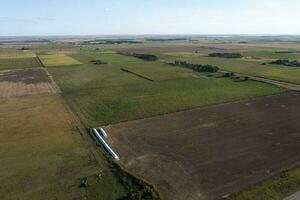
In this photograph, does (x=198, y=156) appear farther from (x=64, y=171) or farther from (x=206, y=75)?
(x=206, y=75)

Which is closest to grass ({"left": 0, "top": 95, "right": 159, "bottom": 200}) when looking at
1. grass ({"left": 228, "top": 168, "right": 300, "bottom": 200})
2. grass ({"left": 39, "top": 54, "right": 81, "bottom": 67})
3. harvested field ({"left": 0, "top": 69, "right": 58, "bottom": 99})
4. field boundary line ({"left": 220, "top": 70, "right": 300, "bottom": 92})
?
grass ({"left": 228, "top": 168, "right": 300, "bottom": 200})

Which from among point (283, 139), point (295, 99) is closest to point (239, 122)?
point (283, 139)

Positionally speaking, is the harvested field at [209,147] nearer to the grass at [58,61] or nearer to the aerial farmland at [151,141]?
the aerial farmland at [151,141]

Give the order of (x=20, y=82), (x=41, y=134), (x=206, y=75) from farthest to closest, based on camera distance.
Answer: (x=206, y=75) → (x=20, y=82) → (x=41, y=134)

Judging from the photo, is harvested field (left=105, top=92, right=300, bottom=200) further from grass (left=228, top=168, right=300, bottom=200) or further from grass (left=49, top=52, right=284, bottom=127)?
grass (left=49, top=52, right=284, bottom=127)

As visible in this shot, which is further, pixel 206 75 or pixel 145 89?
pixel 206 75

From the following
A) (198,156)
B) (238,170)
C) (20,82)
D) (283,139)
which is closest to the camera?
(238,170)

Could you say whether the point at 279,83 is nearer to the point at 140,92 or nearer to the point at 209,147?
the point at 140,92
